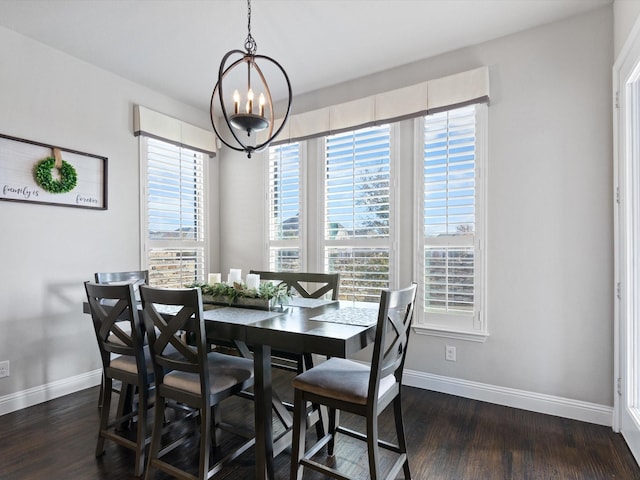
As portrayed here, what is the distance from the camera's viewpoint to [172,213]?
3.89 meters

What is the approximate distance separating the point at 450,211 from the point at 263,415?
6.95 ft

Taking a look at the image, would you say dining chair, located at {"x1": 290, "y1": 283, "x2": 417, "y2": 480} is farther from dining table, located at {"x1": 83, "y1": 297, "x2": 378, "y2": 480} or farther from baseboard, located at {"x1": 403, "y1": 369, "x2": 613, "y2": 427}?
baseboard, located at {"x1": 403, "y1": 369, "x2": 613, "y2": 427}

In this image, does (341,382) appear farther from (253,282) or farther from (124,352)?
(124,352)

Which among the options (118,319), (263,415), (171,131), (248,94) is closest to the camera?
(263,415)

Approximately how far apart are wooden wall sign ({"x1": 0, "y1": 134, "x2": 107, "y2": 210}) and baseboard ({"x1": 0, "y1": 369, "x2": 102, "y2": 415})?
1.47 m

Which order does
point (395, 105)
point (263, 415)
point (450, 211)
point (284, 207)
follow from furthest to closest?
1. point (284, 207)
2. point (395, 105)
3. point (450, 211)
4. point (263, 415)

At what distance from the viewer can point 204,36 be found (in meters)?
2.81

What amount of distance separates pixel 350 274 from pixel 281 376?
45.8 inches

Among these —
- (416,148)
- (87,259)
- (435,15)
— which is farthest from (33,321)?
(435,15)

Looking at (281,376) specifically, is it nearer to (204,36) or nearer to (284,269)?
(284,269)

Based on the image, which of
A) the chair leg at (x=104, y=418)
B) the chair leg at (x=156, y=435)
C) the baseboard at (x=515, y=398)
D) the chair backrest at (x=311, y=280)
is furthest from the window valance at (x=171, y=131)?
the baseboard at (x=515, y=398)

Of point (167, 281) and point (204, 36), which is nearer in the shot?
point (204, 36)

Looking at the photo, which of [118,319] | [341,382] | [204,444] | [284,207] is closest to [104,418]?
[118,319]

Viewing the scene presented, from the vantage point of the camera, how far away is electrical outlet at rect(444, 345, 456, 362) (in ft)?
9.78
